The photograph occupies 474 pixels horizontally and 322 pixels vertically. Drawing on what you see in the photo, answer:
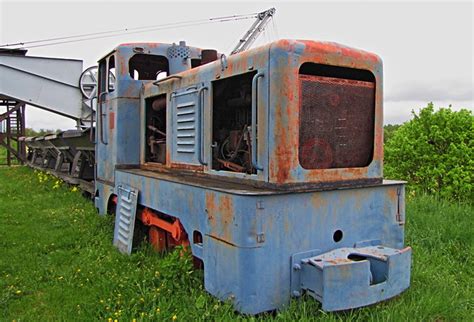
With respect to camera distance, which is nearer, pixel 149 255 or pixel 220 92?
pixel 220 92

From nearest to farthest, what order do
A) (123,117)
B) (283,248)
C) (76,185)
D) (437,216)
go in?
(283,248)
(123,117)
(437,216)
(76,185)

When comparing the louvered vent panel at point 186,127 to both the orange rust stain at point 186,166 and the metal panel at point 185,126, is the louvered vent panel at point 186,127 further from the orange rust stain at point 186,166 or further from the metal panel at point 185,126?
the orange rust stain at point 186,166

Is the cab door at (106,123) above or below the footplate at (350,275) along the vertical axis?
above

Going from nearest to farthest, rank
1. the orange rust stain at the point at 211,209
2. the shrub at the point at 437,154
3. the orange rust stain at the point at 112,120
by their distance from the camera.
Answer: the orange rust stain at the point at 211,209 → the orange rust stain at the point at 112,120 → the shrub at the point at 437,154

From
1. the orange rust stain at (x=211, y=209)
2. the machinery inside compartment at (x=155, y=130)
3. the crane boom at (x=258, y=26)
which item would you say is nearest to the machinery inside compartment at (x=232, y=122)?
the orange rust stain at (x=211, y=209)

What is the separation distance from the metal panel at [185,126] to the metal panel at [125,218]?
69cm

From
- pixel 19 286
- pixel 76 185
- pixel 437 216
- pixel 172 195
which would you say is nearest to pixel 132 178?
pixel 172 195

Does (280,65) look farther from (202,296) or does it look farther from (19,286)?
(19,286)

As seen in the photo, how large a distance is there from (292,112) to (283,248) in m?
0.95

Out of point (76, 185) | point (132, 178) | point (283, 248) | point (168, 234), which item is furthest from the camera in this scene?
point (76, 185)

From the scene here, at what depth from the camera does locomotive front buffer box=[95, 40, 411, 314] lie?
118 inches

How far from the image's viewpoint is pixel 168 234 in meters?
4.63

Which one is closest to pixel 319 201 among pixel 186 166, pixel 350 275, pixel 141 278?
pixel 350 275

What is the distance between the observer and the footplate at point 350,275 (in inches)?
114
